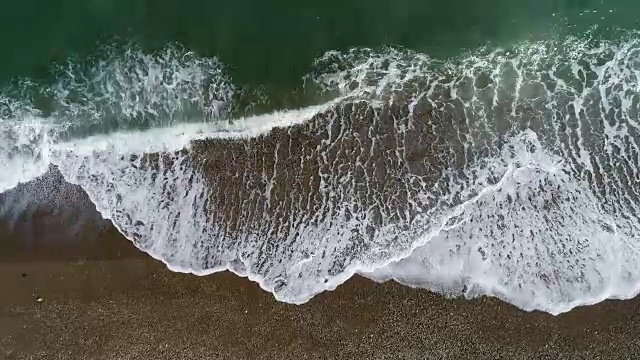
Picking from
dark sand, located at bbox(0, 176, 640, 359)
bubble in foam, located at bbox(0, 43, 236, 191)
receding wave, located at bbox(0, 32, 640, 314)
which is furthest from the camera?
bubble in foam, located at bbox(0, 43, 236, 191)

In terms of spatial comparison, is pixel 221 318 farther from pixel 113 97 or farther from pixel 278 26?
pixel 278 26

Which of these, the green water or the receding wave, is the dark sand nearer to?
the receding wave

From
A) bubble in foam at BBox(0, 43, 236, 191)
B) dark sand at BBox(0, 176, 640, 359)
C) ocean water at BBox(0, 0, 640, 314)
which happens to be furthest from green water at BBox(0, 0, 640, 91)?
dark sand at BBox(0, 176, 640, 359)

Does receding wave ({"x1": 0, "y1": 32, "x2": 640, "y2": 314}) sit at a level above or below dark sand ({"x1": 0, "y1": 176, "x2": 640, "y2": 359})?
above

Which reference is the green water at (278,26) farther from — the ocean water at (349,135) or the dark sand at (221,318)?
the dark sand at (221,318)

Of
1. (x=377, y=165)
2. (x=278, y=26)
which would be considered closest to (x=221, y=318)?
(x=377, y=165)
